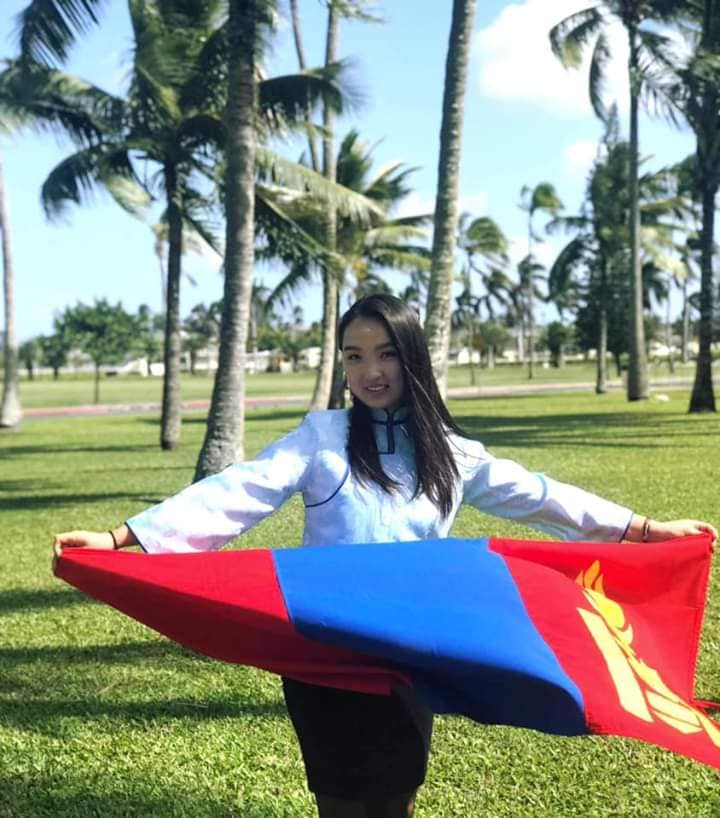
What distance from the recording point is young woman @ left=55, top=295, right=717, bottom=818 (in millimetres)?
2162

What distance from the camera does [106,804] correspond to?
11.8ft

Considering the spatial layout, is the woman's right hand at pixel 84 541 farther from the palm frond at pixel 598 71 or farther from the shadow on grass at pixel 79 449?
the palm frond at pixel 598 71

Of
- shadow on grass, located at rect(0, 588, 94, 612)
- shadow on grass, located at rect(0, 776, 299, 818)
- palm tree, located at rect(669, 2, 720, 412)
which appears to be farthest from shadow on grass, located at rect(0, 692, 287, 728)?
palm tree, located at rect(669, 2, 720, 412)

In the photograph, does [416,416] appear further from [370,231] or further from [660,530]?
[370,231]

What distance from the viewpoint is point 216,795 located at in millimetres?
3650

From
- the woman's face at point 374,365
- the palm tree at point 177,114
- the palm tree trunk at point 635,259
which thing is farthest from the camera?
the palm tree trunk at point 635,259

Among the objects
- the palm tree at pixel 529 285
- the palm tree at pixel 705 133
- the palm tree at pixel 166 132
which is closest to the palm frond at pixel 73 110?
the palm tree at pixel 166 132

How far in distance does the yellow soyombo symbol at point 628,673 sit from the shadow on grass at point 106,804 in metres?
1.65

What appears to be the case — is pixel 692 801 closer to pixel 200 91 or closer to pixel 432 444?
pixel 432 444

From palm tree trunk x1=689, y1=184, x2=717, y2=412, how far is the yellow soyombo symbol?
64.6 ft

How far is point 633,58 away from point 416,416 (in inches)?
926

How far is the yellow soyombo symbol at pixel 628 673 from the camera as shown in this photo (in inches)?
87.7

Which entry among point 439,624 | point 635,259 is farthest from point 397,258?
point 439,624

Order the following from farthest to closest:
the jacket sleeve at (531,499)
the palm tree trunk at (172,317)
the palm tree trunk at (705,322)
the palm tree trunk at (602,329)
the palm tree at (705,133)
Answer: the palm tree trunk at (602,329), the palm tree trunk at (705,322), the palm tree at (705,133), the palm tree trunk at (172,317), the jacket sleeve at (531,499)
